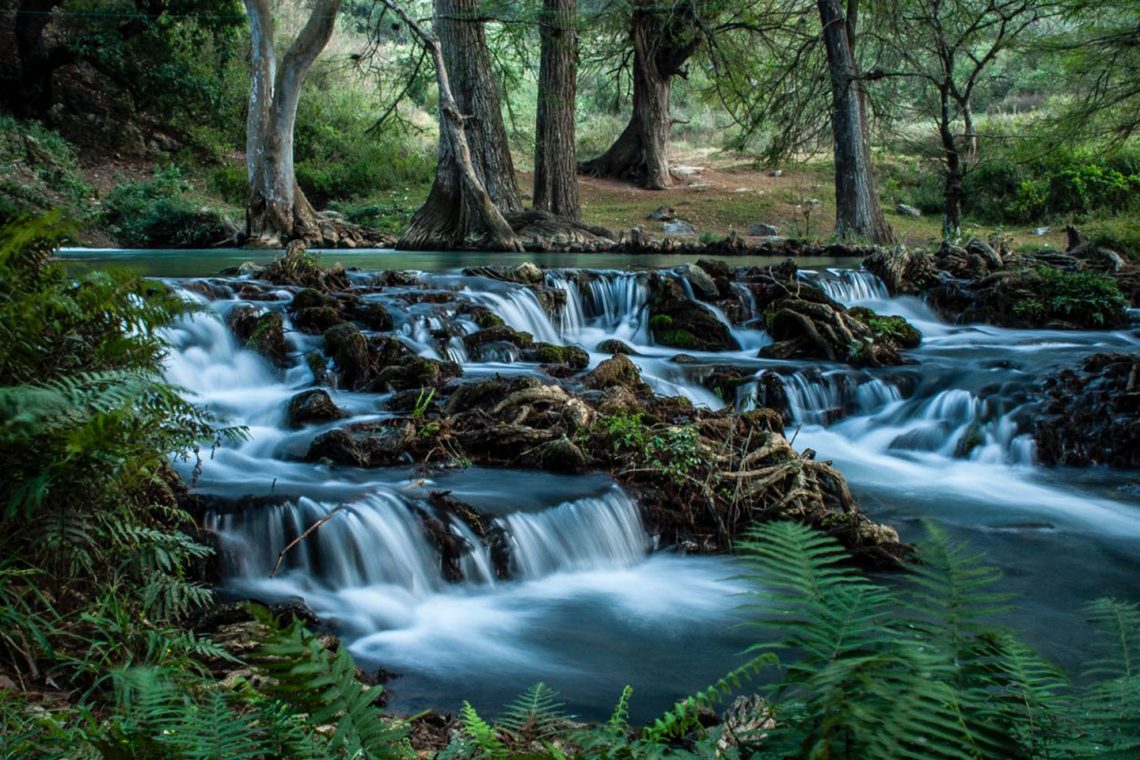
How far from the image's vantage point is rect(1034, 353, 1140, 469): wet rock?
8266 mm

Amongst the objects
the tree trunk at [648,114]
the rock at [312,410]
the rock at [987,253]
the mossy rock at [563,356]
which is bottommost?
the rock at [312,410]

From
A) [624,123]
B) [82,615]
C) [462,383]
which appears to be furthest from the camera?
[624,123]

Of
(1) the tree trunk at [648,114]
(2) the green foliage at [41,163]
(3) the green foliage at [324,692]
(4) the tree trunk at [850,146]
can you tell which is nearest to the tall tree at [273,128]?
(2) the green foliage at [41,163]

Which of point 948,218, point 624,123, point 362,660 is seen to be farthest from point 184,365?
point 624,123

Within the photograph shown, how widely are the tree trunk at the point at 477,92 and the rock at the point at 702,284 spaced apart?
9.63 m

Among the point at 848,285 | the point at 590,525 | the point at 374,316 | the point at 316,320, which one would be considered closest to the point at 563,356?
the point at 374,316

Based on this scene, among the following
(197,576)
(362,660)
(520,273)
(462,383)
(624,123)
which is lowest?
(362,660)

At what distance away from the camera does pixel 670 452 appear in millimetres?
6371

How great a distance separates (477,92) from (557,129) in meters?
2.56

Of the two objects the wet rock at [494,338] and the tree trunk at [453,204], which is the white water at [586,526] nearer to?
the wet rock at [494,338]

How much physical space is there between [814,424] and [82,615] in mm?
6924

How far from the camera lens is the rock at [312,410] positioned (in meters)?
7.29

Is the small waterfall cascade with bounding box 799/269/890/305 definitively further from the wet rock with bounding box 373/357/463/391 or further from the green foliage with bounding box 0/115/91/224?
the green foliage with bounding box 0/115/91/224

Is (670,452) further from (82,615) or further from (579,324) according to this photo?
(579,324)
